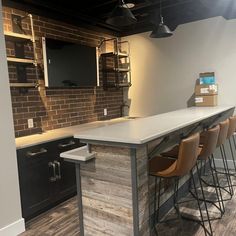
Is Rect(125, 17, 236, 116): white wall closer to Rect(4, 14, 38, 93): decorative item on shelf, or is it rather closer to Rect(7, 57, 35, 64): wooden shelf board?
Rect(4, 14, 38, 93): decorative item on shelf

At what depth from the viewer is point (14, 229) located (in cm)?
248

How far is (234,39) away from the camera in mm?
3967

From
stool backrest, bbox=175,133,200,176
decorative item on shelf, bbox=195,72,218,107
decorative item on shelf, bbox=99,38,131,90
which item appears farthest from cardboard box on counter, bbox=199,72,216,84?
stool backrest, bbox=175,133,200,176

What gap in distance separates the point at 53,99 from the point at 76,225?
181 centimetres

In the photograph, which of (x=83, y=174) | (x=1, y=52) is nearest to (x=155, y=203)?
(x=83, y=174)

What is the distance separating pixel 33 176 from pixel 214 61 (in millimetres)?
3367

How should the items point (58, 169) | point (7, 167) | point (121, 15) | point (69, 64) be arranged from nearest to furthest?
point (7, 167)
point (121, 15)
point (58, 169)
point (69, 64)

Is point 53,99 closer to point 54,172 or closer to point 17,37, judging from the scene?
point 17,37

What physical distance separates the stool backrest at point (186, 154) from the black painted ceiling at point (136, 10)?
2.25m

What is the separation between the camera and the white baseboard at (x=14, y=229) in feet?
7.87

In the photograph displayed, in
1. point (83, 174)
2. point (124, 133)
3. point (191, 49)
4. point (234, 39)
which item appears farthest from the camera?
point (191, 49)

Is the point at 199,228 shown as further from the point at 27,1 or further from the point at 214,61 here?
the point at 27,1

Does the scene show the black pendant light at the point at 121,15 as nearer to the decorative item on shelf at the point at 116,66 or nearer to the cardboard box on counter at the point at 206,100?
the decorative item on shelf at the point at 116,66

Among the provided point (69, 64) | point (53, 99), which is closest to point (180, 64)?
point (69, 64)
